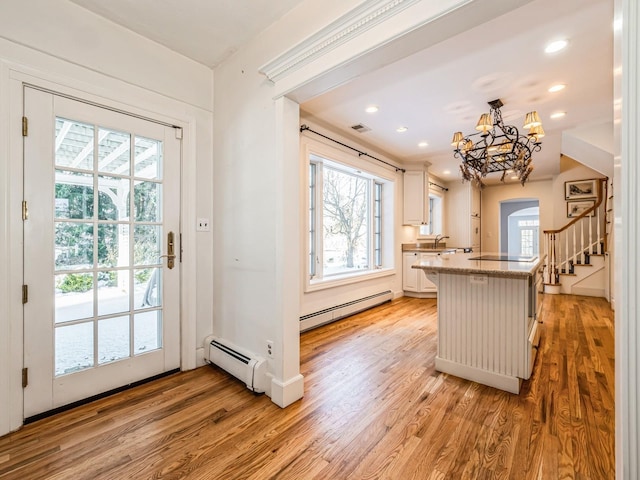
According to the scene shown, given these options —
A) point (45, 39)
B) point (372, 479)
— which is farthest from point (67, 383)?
point (45, 39)

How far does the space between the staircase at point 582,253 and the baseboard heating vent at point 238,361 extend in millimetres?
6351

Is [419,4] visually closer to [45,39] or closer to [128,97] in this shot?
Answer: [128,97]

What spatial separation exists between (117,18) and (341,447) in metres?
3.18

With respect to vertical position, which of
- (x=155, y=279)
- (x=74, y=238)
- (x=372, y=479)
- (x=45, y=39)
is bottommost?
(x=372, y=479)

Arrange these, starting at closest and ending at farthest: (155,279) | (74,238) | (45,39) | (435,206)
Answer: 1. (45,39)
2. (74,238)
3. (155,279)
4. (435,206)

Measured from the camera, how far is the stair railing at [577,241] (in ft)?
18.7

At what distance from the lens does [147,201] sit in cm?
231

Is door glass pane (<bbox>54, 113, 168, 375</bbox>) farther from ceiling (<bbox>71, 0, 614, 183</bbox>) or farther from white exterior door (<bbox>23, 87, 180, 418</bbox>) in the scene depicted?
ceiling (<bbox>71, 0, 614, 183</bbox>)

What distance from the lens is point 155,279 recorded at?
2.36 metres

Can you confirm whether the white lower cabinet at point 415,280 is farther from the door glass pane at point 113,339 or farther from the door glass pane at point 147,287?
the door glass pane at point 113,339

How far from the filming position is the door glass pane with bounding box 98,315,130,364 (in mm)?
2070

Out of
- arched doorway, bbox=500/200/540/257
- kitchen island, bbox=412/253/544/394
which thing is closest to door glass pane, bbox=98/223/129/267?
kitchen island, bbox=412/253/544/394

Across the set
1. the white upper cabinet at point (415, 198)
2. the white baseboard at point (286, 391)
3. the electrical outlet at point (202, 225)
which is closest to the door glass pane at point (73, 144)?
the electrical outlet at point (202, 225)

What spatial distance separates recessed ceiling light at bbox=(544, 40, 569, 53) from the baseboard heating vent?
321cm
